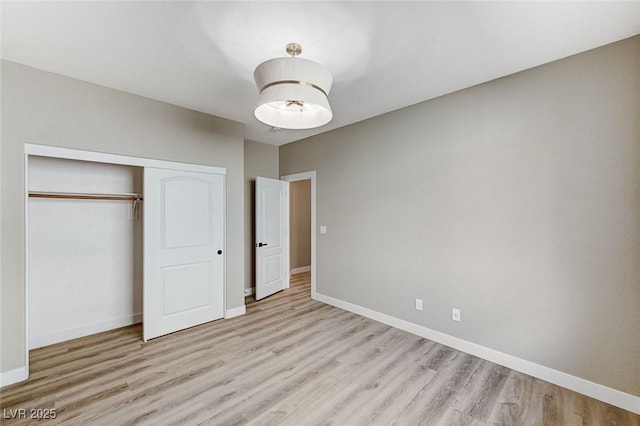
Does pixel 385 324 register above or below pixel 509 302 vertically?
below

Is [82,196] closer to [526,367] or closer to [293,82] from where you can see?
[293,82]

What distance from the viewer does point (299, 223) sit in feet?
20.8

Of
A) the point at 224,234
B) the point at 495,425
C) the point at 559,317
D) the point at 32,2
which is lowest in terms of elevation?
the point at 495,425

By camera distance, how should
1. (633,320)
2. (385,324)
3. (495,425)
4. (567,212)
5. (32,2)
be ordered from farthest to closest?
(385,324), (567,212), (633,320), (495,425), (32,2)

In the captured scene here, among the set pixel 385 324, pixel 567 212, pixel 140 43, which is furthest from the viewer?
pixel 385 324

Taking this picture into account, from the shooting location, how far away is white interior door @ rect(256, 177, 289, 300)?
438 centimetres

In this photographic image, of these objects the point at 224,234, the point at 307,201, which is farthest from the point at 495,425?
the point at 307,201

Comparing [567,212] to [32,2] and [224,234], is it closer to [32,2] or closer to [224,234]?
[224,234]

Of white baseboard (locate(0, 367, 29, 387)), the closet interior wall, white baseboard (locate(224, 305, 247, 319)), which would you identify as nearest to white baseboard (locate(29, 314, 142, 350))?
the closet interior wall

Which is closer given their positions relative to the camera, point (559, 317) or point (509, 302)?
point (559, 317)

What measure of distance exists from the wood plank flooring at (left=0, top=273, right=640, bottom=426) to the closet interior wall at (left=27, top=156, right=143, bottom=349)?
0.88ft

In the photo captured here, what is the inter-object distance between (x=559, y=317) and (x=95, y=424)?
11.6 feet

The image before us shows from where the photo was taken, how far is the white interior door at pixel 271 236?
14.4 ft

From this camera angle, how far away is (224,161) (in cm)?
365
